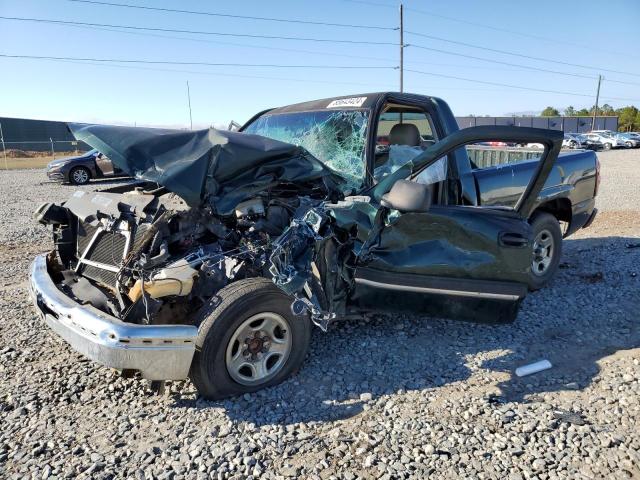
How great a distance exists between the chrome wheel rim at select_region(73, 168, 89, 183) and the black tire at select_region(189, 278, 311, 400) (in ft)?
49.4

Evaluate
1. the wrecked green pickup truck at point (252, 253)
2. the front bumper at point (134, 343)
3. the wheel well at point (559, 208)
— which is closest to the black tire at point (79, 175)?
the wrecked green pickup truck at point (252, 253)

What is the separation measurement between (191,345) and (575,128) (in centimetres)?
6663

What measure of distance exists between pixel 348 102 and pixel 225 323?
2.45 m

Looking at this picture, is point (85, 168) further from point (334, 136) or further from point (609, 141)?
point (609, 141)

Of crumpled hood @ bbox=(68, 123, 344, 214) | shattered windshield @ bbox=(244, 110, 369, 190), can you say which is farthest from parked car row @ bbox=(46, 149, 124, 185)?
crumpled hood @ bbox=(68, 123, 344, 214)

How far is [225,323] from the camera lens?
301cm

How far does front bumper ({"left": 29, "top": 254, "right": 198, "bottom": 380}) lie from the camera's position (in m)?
2.76

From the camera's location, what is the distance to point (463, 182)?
4.52 metres

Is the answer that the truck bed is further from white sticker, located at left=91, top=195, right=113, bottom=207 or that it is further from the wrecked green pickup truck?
white sticker, located at left=91, top=195, right=113, bottom=207

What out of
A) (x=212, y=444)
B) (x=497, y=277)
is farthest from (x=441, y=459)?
(x=497, y=277)

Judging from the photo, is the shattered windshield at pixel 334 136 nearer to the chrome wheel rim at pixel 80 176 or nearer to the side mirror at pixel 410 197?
the side mirror at pixel 410 197

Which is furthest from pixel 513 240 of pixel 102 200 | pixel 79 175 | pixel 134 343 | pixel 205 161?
pixel 79 175

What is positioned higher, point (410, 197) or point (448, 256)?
point (410, 197)

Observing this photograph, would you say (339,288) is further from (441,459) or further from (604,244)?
(604,244)
